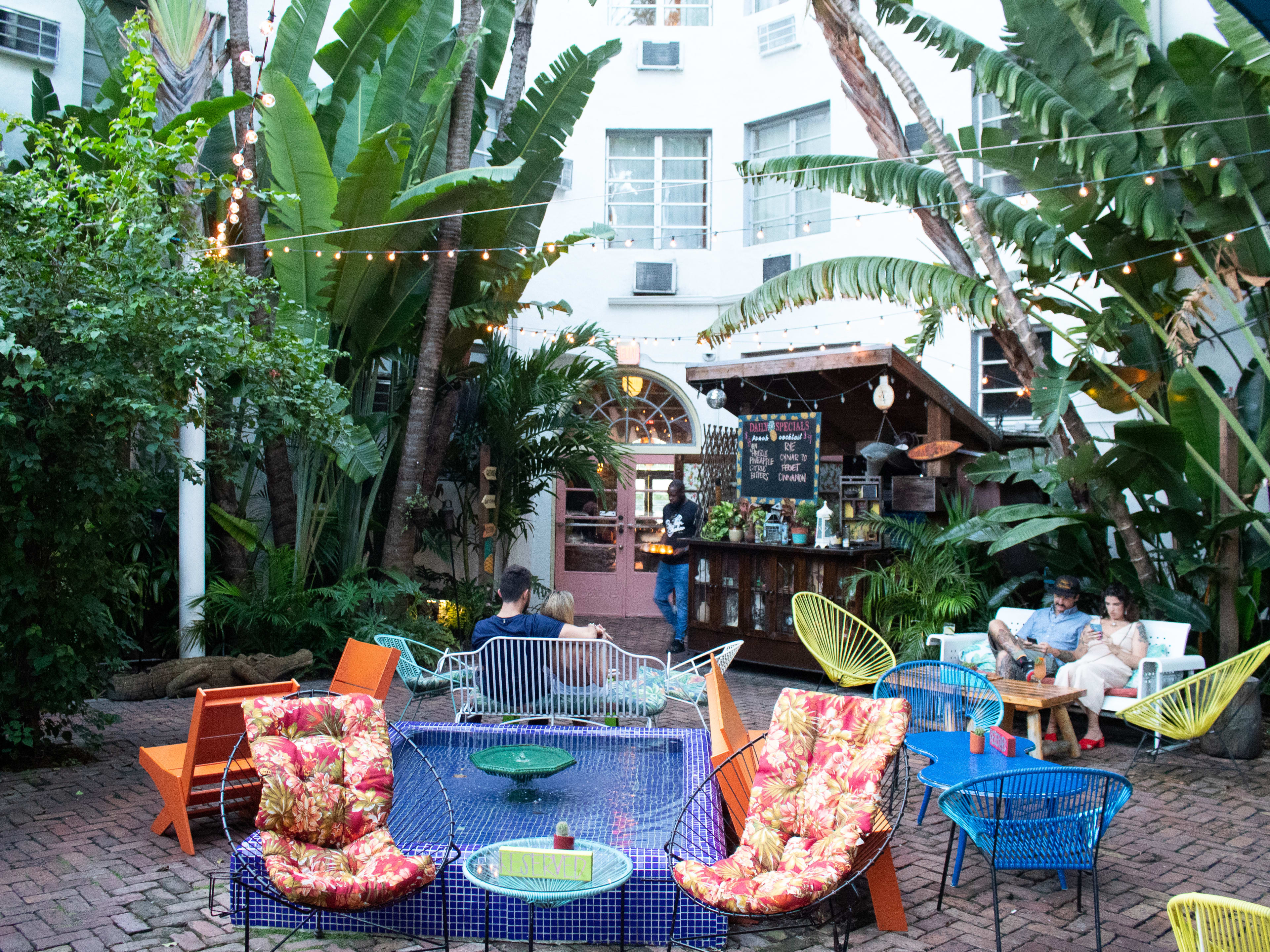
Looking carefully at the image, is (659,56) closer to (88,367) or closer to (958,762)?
(88,367)

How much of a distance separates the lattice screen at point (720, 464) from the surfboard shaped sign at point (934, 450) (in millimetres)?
2235

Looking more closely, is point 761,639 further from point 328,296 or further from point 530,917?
point 530,917

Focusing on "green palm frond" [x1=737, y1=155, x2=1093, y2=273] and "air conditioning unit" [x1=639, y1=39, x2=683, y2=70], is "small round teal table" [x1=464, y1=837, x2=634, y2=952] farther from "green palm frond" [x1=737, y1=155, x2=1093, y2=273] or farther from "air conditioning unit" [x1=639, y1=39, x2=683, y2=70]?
"air conditioning unit" [x1=639, y1=39, x2=683, y2=70]

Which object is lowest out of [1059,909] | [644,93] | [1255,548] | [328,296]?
[1059,909]

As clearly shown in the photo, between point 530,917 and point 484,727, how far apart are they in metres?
2.25

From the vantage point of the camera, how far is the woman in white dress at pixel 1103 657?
691 centimetres

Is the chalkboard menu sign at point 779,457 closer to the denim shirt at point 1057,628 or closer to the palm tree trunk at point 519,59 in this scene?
the denim shirt at point 1057,628

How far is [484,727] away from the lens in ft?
18.9

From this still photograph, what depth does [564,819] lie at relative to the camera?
4.62m

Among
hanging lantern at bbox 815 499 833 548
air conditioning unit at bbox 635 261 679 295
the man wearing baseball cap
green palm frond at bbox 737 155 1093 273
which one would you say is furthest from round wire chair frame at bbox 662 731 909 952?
air conditioning unit at bbox 635 261 679 295

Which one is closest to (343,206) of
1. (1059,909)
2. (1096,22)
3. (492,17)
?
(492,17)

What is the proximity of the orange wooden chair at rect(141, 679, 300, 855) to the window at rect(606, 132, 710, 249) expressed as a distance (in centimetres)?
996

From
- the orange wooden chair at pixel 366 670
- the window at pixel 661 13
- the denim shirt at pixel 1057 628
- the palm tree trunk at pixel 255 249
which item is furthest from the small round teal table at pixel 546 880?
the window at pixel 661 13

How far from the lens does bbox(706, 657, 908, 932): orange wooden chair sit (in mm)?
4109
